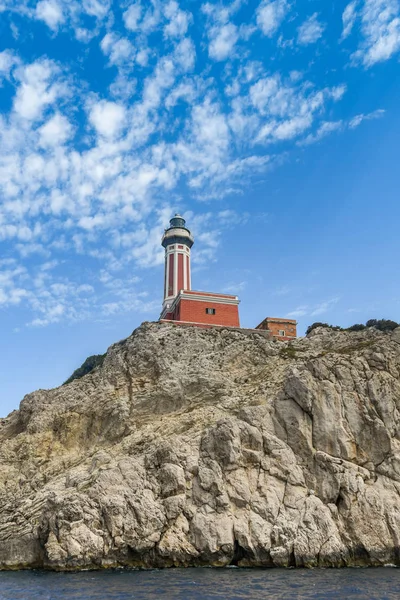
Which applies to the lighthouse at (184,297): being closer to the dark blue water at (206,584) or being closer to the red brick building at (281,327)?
the red brick building at (281,327)

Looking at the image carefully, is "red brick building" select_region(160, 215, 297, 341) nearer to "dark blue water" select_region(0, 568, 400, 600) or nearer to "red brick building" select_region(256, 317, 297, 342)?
"red brick building" select_region(256, 317, 297, 342)

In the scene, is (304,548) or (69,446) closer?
(304,548)

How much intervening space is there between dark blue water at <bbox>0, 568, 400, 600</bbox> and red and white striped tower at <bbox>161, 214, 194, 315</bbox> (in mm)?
30829

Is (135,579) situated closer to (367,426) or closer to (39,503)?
(39,503)

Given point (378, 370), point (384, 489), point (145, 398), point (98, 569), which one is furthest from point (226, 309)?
point (98, 569)

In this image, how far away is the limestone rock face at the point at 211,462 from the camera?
2614 cm

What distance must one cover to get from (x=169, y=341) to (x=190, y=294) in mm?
7703

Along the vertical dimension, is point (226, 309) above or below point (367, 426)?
above

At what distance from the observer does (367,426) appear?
31000mm

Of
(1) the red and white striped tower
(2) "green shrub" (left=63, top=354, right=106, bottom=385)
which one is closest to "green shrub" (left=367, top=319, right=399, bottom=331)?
(1) the red and white striped tower

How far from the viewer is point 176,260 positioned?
5484cm

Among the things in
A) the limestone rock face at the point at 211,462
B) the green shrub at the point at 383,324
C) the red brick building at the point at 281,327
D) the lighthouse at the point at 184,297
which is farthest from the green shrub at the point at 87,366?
the green shrub at the point at 383,324

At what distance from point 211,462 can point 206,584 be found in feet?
27.9

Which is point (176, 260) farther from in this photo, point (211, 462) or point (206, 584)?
point (206, 584)
